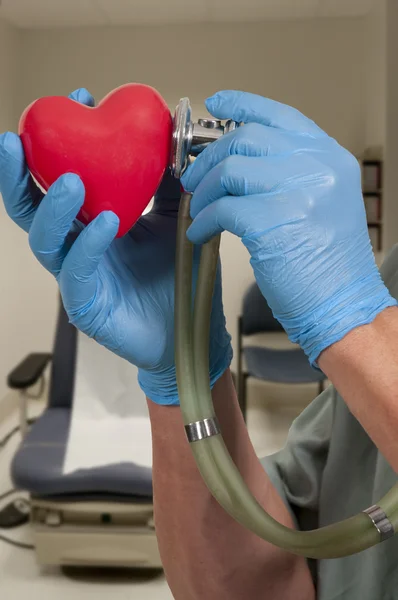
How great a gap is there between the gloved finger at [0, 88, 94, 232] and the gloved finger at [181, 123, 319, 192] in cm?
18

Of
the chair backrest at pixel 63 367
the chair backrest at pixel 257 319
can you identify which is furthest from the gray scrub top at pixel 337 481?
the chair backrest at pixel 257 319

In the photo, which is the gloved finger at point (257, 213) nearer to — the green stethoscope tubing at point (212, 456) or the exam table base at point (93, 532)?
the green stethoscope tubing at point (212, 456)

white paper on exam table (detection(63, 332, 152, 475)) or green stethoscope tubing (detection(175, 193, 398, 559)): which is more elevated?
green stethoscope tubing (detection(175, 193, 398, 559))

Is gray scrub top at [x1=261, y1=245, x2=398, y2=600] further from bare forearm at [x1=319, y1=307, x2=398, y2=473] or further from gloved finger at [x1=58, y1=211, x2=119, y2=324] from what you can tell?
gloved finger at [x1=58, y1=211, x2=119, y2=324]

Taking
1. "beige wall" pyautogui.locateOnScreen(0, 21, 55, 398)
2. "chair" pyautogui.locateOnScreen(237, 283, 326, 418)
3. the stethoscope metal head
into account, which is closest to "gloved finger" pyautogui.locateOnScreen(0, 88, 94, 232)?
the stethoscope metal head

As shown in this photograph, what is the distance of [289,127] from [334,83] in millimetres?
Result: 2760

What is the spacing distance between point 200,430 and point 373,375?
174 millimetres

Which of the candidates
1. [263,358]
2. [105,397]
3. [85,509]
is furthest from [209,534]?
[263,358]

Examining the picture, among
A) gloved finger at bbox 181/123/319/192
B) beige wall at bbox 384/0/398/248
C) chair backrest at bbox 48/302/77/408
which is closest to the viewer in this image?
gloved finger at bbox 181/123/319/192

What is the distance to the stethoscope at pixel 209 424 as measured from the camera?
1.44 ft

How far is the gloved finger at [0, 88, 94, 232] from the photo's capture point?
1.63ft

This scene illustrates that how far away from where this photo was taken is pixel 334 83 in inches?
116

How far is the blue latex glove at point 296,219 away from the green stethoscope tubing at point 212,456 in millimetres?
44

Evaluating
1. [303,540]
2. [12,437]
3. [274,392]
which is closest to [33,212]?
[303,540]
